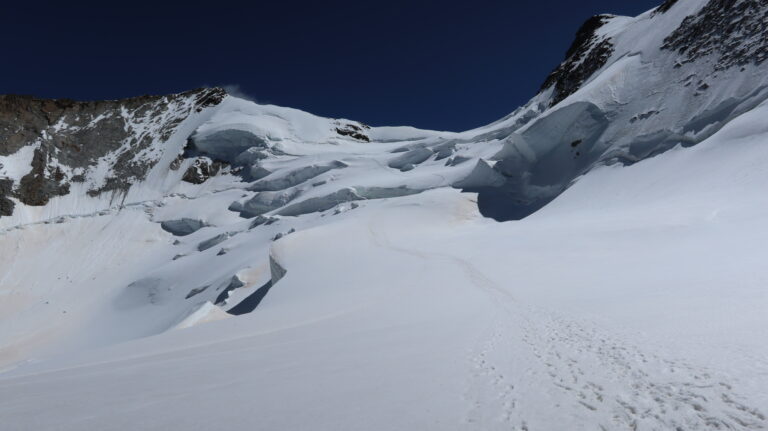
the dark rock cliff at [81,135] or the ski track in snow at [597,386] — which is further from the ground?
the dark rock cliff at [81,135]

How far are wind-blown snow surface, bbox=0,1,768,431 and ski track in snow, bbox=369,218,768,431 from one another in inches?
0.9

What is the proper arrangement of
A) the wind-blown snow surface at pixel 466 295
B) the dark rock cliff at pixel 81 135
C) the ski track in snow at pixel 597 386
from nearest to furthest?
the ski track in snow at pixel 597 386 → the wind-blown snow surface at pixel 466 295 → the dark rock cliff at pixel 81 135

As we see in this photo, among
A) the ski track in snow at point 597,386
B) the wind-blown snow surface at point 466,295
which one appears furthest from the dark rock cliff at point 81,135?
the ski track in snow at point 597,386

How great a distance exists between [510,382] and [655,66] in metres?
35.4

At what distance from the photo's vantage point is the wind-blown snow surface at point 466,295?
400cm

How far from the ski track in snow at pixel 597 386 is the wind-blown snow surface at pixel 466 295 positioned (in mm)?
24

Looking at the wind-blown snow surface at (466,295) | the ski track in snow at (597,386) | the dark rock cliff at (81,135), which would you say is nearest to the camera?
the ski track in snow at (597,386)

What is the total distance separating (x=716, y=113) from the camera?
24297mm

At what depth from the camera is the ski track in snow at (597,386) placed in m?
3.40

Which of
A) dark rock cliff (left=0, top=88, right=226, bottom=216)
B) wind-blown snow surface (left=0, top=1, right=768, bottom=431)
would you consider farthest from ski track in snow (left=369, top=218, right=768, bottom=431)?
dark rock cliff (left=0, top=88, right=226, bottom=216)

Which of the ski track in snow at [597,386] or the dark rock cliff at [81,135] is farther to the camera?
the dark rock cliff at [81,135]

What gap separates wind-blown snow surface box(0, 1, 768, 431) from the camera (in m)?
4.00

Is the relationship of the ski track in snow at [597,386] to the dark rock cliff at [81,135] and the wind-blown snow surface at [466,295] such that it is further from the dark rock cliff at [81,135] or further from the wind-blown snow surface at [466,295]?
the dark rock cliff at [81,135]

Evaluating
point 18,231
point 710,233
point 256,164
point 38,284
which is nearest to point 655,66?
point 710,233
